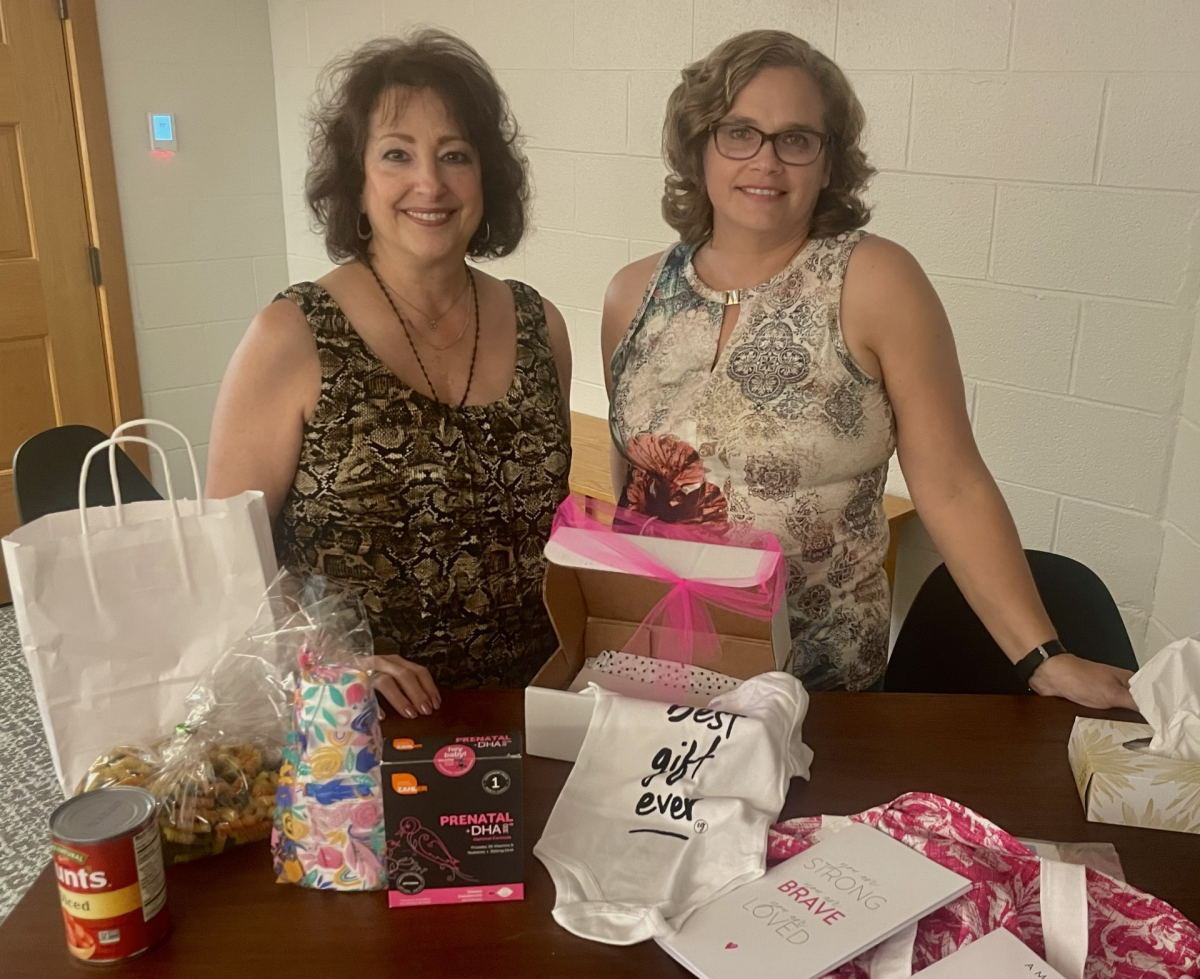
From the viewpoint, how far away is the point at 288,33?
4035 millimetres

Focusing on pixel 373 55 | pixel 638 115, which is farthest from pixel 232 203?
pixel 373 55

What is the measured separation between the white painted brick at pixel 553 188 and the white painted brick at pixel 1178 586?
184cm

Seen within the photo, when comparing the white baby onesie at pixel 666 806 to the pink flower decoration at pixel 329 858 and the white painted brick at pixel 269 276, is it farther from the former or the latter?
the white painted brick at pixel 269 276

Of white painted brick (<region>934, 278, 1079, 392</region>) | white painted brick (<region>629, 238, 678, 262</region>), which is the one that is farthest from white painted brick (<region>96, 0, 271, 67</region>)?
white painted brick (<region>934, 278, 1079, 392</region>)

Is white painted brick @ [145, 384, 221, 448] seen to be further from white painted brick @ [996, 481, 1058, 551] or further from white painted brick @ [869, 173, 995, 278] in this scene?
white painted brick @ [996, 481, 1058, 551]

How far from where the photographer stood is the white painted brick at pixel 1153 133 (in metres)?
1.96

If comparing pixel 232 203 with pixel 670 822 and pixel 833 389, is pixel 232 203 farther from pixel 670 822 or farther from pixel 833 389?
pixel 670 822

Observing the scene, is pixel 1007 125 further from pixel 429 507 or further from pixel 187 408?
pixel 187 408

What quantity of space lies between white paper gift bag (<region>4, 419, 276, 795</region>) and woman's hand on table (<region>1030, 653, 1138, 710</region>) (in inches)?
38.7

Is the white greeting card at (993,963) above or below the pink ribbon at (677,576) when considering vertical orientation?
below

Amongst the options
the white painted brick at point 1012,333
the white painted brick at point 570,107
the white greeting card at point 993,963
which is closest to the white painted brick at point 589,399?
the white painted brick at point 570,107

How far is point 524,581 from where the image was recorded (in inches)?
64.1

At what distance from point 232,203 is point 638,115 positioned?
6.33ft

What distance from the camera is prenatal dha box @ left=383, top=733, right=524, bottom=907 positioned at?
94cm
